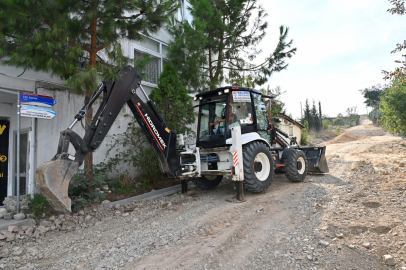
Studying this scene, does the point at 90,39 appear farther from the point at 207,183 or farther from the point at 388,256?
the point at 388,256

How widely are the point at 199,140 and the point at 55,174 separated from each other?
396 centimetres

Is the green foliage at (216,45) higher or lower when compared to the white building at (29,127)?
higher

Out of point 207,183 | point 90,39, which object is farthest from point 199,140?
point 90,39

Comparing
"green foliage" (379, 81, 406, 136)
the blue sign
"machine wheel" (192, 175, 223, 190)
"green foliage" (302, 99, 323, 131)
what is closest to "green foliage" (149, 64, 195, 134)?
"machine wheel" (192, 175, 223, 190)

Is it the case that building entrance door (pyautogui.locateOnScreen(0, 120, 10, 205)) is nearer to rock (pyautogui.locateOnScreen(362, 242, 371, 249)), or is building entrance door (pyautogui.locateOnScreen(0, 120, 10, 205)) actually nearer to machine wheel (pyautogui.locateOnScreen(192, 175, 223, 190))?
machine wheel (pyautogui.locateOnScreen(192, 175, 223, 190))

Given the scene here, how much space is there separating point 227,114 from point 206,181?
2161mm

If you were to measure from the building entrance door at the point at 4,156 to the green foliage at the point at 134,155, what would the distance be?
272 centimetres

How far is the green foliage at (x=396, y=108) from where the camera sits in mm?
18016

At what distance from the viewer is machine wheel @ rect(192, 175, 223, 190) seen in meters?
7.53

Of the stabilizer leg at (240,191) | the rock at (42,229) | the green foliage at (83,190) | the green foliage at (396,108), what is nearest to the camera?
the rock at (42,229)

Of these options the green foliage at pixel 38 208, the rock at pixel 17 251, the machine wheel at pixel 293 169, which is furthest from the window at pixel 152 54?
the rock at pixel 17 251

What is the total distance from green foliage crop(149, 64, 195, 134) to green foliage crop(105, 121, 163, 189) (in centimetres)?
90

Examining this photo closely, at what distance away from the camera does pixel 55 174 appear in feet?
13.0

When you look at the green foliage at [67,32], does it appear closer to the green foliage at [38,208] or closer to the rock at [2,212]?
the green foliage at [38,208]
